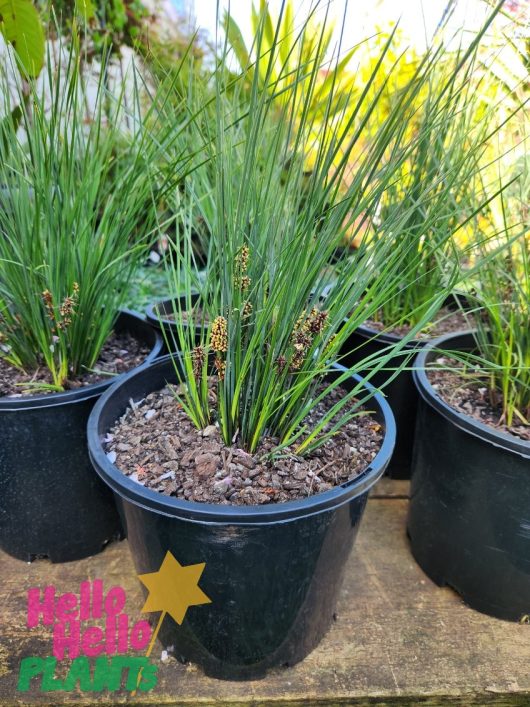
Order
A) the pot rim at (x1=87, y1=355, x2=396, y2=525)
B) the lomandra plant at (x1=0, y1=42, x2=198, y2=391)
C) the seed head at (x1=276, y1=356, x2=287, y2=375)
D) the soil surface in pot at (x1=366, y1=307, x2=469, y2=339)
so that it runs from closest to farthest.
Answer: the pot rim at (x1=87, y1=355, x2=396, y2=525)
the seed head at (x1=276, y1=356, x2=287, y2=375)
the lomandra plant at (x1=0, y1=42, x2=198, y2=391)
the soil surface in pot at (x1=366, y1=307, x2=469, y2=339)

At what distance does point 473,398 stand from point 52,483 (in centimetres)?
79

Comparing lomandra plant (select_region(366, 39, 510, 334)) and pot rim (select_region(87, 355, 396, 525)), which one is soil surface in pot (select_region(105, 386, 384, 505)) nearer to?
pot rim (select_region(87, 355, 396, 525))

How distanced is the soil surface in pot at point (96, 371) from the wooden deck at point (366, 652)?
35 centimetres

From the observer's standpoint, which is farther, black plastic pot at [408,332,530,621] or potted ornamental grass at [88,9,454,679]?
black plastic pot at [408,332,530,621]

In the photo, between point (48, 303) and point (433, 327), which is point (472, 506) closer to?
point (433, 327)

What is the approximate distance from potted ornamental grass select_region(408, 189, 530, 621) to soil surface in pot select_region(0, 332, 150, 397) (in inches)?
23.2


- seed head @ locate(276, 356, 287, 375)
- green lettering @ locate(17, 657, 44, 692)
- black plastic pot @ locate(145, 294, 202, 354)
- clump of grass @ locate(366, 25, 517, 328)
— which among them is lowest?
green lettering @ locate(17, 657, 44, 692)

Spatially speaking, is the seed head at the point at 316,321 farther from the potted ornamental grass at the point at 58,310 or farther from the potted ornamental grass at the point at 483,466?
the potted ornamental grass at the point at 58,310

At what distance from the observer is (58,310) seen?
93 cm

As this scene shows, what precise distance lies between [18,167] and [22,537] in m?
0.67

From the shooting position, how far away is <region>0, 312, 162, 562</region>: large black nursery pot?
2.89ft

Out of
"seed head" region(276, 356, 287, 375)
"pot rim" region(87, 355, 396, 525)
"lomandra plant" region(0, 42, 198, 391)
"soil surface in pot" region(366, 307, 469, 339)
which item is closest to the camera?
"pot rim" region(87, 355, 396, 525)

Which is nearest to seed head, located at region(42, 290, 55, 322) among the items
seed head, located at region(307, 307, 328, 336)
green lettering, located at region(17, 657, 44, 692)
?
seed head, located at region(307, 307, 328, 336)

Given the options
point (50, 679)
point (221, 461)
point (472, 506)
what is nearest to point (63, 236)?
point (221, 461)
